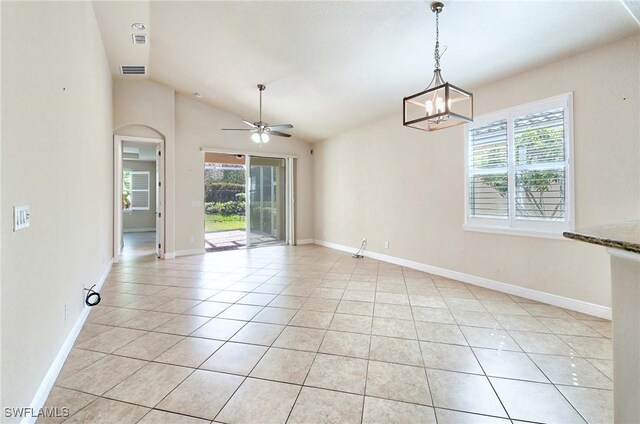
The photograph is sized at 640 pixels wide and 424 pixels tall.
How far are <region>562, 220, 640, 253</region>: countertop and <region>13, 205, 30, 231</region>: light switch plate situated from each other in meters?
2.52

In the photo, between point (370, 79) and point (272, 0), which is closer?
point (272, 0)

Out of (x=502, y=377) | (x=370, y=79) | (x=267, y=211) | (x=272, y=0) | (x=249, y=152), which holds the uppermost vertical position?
(x=272, y=0)

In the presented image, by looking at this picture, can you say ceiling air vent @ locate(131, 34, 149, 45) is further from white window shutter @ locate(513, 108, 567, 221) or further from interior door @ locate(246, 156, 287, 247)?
white window shutter @ locate(513, 108, 567, 221)

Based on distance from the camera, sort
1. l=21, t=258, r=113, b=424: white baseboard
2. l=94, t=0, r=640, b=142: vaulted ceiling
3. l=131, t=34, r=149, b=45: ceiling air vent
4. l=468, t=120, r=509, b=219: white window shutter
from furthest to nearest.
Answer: l=131, t=34, r=149, b=45: ceiling air vent < l=468, t=120, r=509, b=219: white window shutter < l=94, t=0, r=640, b=142: vaulted ceiling < l=21, t=258, r=113, b=424: white baseboard

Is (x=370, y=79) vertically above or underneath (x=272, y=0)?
underneath

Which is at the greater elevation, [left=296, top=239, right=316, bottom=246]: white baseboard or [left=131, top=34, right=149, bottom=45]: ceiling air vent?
[left=131, top=34, right=149, bottom=45]: ceiling air vent

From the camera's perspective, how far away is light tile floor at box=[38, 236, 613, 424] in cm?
170

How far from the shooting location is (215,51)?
429 cm

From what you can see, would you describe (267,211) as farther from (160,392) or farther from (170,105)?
(160,392)

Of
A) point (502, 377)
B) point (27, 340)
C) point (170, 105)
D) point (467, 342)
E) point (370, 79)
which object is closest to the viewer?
point (27, 340)

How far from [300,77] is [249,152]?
9.75ft

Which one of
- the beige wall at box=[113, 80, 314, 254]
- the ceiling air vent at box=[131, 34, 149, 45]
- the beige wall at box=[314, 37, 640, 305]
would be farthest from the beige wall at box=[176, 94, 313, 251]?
the beige wall at box=[314, 37, 640, 305]

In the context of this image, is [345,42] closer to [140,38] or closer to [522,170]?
[522,170]

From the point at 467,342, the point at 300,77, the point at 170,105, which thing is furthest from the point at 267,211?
the point at 467,342
